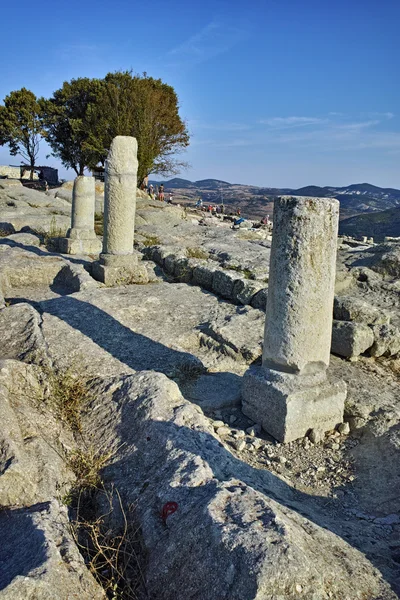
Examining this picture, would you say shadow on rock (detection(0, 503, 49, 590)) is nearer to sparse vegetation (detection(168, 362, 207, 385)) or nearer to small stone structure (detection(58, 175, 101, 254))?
sparse vegetation (detection(168, 362, 207, 385))

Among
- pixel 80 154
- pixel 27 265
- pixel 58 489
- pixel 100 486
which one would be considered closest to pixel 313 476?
pixel 100 486

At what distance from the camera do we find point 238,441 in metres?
4.29

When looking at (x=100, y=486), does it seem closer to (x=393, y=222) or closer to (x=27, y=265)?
(x=27, y=265)

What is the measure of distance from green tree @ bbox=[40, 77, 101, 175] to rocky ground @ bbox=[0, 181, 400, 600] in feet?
98.0

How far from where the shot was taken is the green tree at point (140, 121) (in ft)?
84.6

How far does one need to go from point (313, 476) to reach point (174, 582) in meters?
1.92

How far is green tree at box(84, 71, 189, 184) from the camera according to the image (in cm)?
2580

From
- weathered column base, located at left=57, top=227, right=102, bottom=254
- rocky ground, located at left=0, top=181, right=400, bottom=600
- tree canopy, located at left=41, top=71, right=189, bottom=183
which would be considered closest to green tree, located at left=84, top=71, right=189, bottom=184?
tree canopy, located at left=41, top=71, right=189, bottom=183

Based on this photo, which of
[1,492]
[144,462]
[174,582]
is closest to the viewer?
[174,582]

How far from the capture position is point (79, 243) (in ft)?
37.9

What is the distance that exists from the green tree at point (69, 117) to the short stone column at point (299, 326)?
32.1 metres

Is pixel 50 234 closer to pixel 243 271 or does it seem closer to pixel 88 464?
pixel 243 271

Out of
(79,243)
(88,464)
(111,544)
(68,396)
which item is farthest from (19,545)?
(79,243)

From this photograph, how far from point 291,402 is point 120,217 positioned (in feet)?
18.0
